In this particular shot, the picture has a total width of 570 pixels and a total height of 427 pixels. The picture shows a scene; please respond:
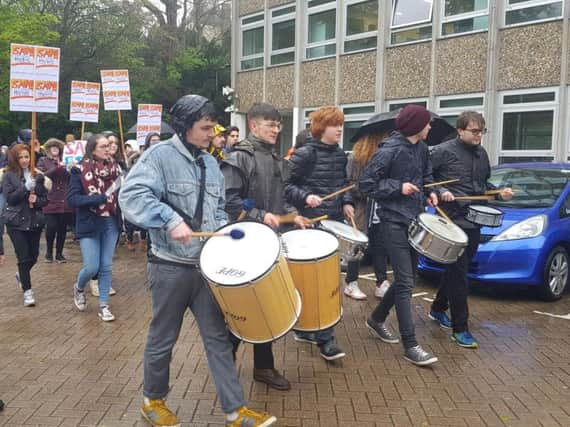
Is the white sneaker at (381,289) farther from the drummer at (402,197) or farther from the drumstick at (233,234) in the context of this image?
the drumstick at (233,234)

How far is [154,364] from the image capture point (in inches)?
148

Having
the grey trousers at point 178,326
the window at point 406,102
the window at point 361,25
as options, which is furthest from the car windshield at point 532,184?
the window at point 361,25

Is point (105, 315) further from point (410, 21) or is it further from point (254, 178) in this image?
point (410, 21)

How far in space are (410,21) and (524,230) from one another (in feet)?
35.3

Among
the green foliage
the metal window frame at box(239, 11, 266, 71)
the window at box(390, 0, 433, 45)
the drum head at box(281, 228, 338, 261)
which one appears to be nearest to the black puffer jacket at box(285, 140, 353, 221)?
the drum head at box(281, 228, 338, 261)

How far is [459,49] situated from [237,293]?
13.5 meters

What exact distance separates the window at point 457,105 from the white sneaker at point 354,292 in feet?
28.8

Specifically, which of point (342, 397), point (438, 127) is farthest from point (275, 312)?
point (438, 127)

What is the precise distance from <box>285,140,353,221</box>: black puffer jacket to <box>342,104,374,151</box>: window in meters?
12.5

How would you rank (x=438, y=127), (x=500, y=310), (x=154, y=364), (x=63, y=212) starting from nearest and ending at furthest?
(x=154, y=364)
(x=500, y=310)
(x=438, y=127)
(x=63, y=212)

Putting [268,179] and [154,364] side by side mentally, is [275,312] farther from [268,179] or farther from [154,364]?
[268,179]

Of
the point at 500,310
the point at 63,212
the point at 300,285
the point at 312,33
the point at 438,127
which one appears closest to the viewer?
the point at 300,285

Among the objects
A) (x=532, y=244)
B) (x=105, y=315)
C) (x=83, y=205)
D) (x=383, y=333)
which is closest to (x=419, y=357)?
(x=383, y=333)

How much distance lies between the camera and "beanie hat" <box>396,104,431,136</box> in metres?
5.05
